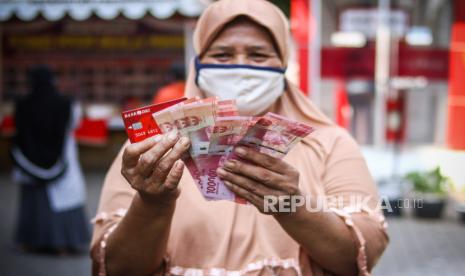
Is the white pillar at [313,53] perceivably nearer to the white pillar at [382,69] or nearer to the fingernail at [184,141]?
the white pillar at [382,69]

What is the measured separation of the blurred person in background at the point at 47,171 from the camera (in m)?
5.97

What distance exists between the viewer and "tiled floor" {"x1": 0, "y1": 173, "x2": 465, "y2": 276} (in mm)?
5555

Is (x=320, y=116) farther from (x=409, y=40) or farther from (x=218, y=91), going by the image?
(x=409, y=40)

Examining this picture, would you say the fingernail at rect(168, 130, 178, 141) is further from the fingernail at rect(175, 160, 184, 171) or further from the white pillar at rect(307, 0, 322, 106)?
the white pillar at rect(307, 0, 322, 106)

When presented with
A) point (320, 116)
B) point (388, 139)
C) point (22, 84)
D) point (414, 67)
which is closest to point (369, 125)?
point (388, 139)

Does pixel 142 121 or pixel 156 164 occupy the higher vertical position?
pixel 142 121

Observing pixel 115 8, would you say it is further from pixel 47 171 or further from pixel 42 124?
pixel 47 171

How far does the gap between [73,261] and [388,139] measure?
6.92 m

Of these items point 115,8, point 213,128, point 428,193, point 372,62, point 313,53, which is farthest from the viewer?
point 372,62

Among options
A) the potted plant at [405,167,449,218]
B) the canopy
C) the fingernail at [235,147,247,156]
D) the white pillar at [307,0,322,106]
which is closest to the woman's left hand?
the fingernail at [235,147,247,156]

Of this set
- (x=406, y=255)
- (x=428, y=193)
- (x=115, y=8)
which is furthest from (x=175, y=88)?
(x=428, y=193)

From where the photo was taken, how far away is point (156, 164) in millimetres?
1646

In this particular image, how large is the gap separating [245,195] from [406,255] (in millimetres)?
4663

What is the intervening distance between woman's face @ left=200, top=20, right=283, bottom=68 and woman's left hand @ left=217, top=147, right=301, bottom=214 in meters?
0.55
